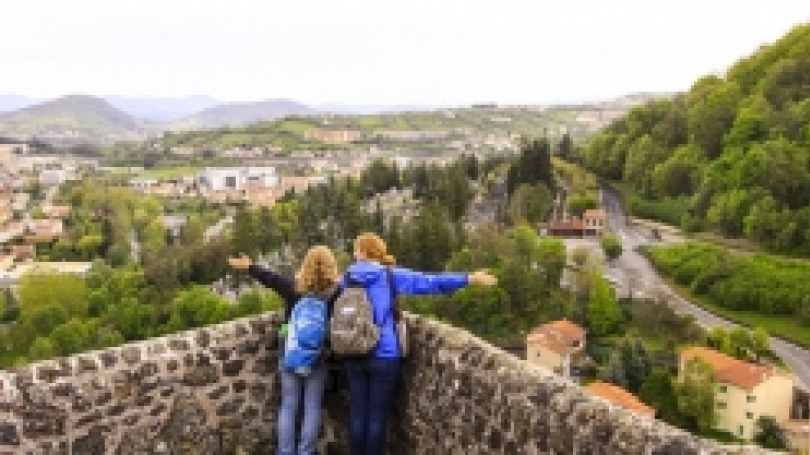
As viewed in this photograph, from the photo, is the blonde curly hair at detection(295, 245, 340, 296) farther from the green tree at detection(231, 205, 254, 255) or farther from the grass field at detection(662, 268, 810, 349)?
the green tree at detection(231, 205, 254, 255)

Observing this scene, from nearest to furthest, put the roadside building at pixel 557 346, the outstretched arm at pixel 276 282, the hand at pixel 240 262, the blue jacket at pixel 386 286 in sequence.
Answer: the blue jacket at pixel 386 286 < the outstretched arm at pixel 276 282 < the hand at pixel 240 262 < the roadside building at pixel 557 346

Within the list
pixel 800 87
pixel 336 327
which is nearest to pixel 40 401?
pixel 336 327

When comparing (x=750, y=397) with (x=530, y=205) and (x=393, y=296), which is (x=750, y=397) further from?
(x=393, y=296)

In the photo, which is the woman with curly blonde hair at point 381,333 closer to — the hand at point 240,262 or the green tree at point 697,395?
the hand at point 240,262

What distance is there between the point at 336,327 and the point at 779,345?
5567 cm

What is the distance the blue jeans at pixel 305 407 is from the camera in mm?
5891

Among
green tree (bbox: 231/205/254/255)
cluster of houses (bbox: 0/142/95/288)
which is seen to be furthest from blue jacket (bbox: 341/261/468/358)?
cluster of houses (bbox: 0/142/95/288)

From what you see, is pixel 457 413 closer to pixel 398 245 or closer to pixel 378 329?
pixel 378 329

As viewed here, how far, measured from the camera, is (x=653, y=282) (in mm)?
63500

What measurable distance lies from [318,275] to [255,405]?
1448 millimetres

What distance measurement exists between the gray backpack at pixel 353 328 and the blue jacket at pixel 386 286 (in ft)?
0.31

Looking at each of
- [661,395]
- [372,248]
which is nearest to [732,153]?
[661,395]

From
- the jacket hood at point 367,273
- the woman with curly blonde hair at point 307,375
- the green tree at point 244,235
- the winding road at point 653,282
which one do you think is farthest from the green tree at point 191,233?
the jacket hood at point 367,273

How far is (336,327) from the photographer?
550 centimetres
